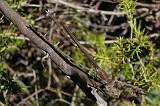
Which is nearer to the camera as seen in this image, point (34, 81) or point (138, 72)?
point (138, 72)

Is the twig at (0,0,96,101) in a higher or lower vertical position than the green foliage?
higher

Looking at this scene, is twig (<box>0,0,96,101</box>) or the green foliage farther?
the green foliage

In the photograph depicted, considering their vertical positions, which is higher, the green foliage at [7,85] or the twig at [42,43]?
the twig at [42,43]

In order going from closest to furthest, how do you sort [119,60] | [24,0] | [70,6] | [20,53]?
[119,60], [24,0], [70,6], [20,53]

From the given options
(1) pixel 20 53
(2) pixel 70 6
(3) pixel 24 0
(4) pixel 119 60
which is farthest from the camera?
(1) pixel 20 53

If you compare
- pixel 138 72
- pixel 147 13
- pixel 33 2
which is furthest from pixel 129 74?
pixel 33 2

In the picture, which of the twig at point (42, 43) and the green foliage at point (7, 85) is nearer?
the twig at point (42, 43)

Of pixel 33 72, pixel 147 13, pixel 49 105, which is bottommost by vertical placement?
pixel 49 105

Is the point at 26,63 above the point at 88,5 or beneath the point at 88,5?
beneath

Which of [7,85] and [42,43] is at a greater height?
[42,43]

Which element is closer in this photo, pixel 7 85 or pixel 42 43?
pixel 42 43

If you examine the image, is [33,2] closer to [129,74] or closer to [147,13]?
[147,13]
